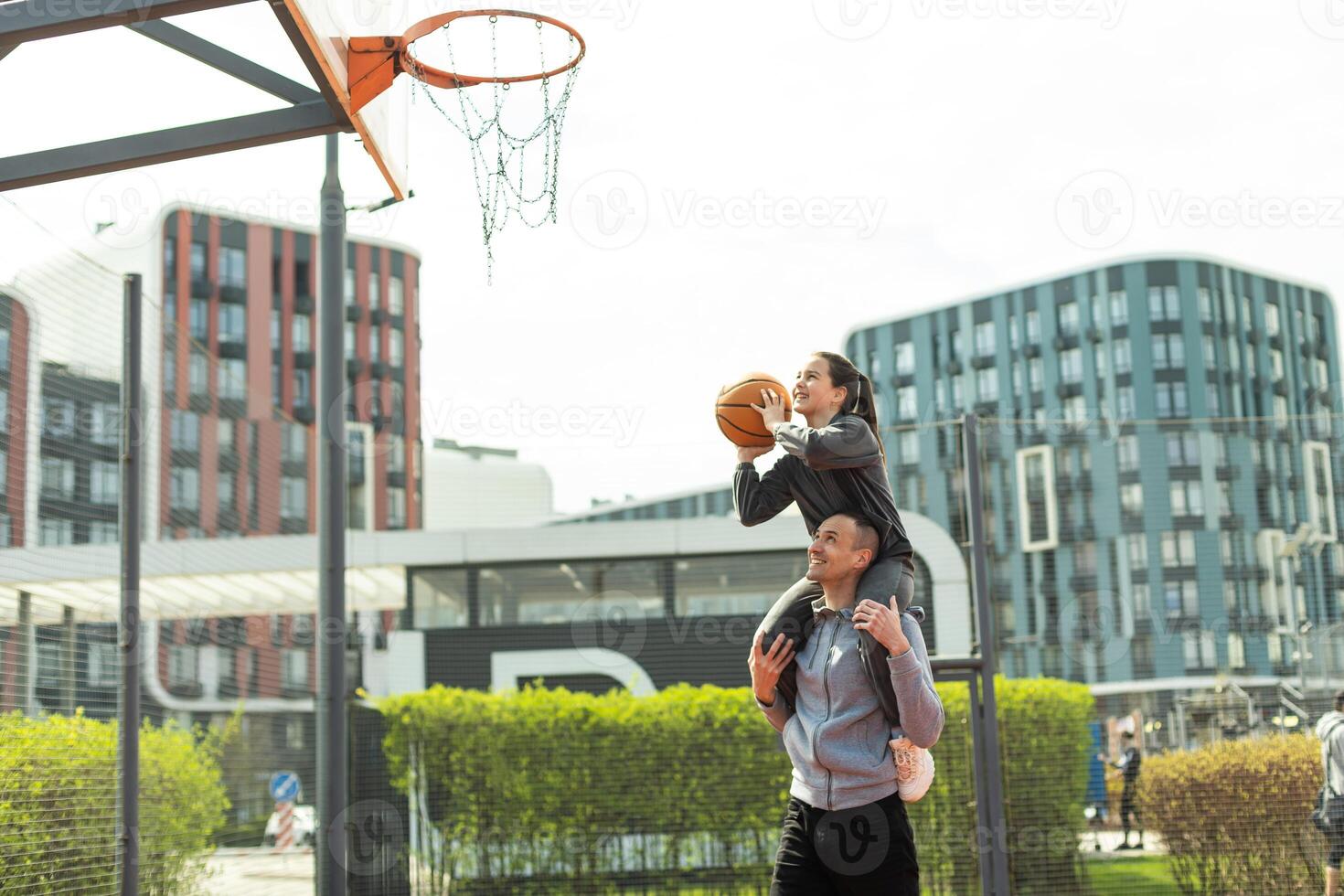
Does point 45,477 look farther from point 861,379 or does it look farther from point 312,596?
point 312,596

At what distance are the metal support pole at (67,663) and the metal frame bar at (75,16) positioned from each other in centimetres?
272

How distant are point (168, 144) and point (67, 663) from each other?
245cm

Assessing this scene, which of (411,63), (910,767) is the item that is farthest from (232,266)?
(910,767)

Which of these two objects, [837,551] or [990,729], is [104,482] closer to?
[837,551]

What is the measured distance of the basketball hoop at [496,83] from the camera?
572 cm

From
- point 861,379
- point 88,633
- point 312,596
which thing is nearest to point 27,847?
point 88,633

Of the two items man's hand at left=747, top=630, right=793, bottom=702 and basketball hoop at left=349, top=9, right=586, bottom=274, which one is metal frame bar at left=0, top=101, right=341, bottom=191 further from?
man's hand at left=747, top=630, right=793, bottom=702

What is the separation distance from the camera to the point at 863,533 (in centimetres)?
398

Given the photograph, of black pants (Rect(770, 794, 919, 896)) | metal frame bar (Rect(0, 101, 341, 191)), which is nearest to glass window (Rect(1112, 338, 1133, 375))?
metal frame bar (Rect(0, 101, 341, 191))

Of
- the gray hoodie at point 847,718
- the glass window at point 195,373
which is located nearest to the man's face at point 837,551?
the gray hoodie at point 847,718

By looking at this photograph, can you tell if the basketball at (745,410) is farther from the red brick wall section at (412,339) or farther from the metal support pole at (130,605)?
the red brick wall section at (412,339)

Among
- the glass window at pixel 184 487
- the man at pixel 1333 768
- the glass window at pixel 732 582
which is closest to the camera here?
the man at pixel 1333 768

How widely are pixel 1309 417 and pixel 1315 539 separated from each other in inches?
34.5

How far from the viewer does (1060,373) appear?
84438 millimetres
